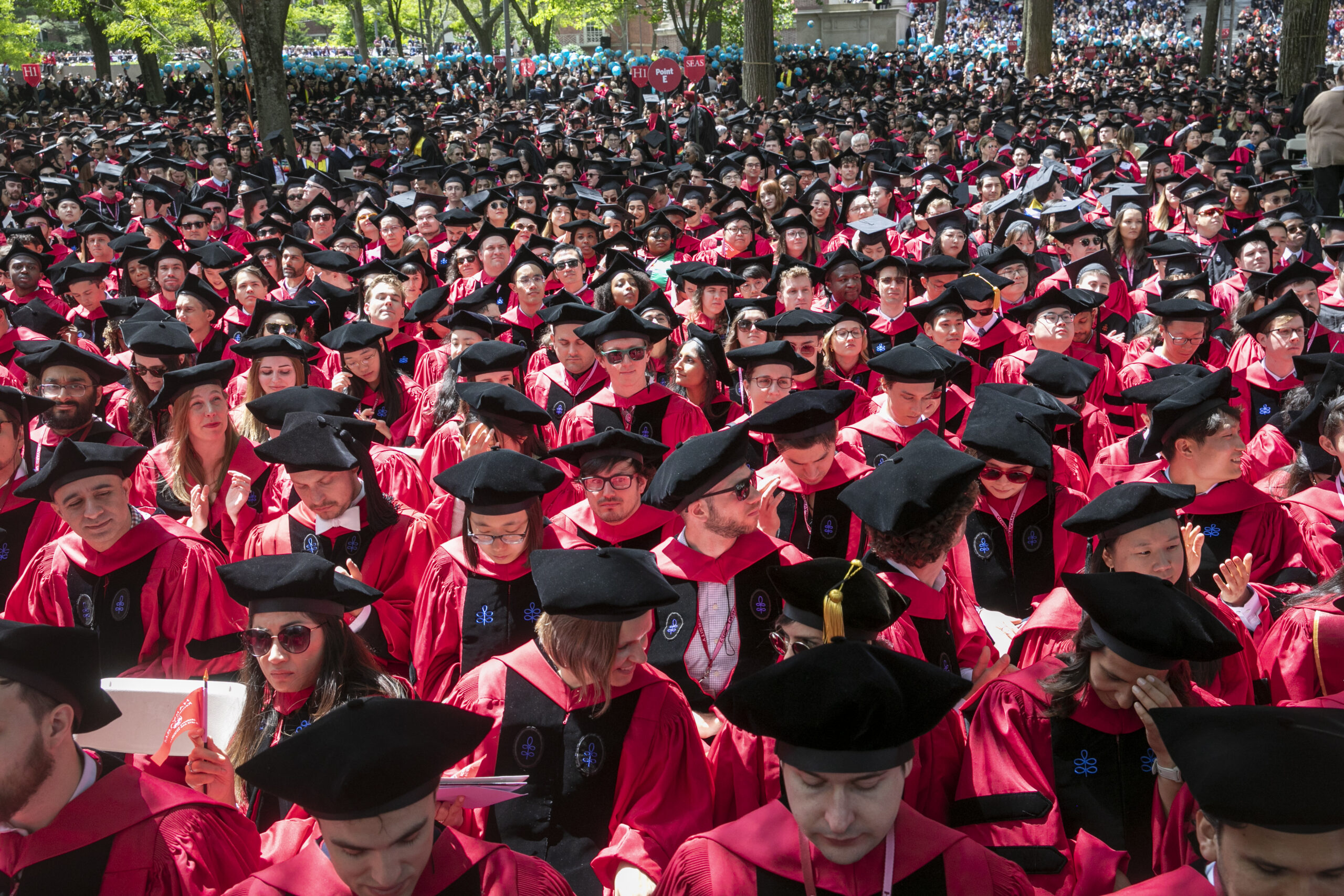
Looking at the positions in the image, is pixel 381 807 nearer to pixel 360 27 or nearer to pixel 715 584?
pixel 715 584

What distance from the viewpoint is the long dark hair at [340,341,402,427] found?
6.89 meters

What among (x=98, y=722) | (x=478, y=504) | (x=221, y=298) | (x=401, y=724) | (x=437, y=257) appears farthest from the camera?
(x=437, y=257)

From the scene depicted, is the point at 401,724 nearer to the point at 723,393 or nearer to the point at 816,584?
the point at 816,584

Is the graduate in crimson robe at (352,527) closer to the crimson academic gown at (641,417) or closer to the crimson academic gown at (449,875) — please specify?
the crimson academic gown at (641,417)

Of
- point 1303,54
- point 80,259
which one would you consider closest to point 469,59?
point 1303,54

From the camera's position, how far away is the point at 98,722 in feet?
8.72

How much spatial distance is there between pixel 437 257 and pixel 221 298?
358cm

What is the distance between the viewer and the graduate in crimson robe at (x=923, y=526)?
137 inches

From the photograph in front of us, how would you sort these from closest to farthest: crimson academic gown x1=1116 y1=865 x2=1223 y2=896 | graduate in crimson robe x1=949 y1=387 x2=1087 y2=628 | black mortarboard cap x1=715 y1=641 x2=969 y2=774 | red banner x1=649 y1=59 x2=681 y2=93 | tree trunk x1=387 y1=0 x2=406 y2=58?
crimson academic gown x1=1116 y1=865 x2=1223 y2=896, black mortarboard cap x1=715 y1=641 x2=969 y2=774, graduate in crimson robe x1=949 y1=387 x2=1087 y2=628, red banner x1=649 y1=59 x2=681 y2=93, tree trunk x1=387 y1=0 x2=406 y2=58

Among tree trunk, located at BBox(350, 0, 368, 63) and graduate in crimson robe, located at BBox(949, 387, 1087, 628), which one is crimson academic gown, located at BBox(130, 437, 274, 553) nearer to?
graduate in crimson robe, located at BBox(949, 387, 1087, 628)

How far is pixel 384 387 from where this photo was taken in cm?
695

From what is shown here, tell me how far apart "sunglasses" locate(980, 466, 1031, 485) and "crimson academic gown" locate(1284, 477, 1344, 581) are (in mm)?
1222

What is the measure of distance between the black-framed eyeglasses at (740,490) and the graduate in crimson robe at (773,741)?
71 cm

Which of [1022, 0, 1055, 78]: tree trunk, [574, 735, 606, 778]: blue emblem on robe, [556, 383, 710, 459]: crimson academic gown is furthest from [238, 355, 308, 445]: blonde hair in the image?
[1022, 0, 1055, 78]: tree trunk
